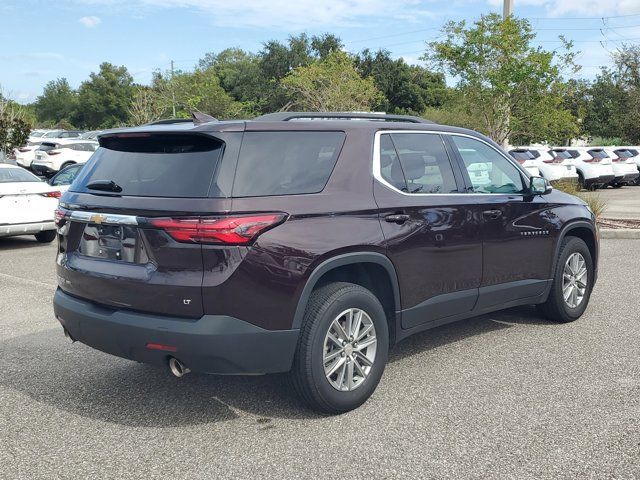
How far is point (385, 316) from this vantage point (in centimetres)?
447

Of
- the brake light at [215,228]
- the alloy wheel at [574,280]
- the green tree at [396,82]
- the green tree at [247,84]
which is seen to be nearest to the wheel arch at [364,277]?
the brake light at [215,228]

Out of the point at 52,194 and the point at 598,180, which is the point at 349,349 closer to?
the point at 52,194

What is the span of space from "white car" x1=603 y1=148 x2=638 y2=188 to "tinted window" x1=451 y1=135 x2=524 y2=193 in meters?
24.0

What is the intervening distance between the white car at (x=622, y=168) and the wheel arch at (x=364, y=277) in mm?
25633

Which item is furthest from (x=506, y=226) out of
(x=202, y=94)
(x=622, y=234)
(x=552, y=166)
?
(x=202, y=94)

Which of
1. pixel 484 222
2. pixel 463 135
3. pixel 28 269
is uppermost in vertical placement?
pixel 463 135

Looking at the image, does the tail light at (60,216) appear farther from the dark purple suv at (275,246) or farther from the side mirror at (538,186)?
the side mirror at (538,186)

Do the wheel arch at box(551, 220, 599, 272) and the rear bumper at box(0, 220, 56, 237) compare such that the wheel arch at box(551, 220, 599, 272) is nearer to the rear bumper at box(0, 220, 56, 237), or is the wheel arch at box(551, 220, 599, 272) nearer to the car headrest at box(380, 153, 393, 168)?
the car headrest at box(380, 153, 393, 168)

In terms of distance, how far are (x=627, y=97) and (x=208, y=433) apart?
165 ft

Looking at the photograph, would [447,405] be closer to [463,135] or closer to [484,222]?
[484,222]

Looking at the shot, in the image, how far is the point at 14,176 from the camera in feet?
37.7

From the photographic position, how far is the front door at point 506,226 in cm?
527

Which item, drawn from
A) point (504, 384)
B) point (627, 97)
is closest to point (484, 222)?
point (504, 384)

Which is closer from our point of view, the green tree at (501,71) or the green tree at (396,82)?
the green tree at (501,71)
